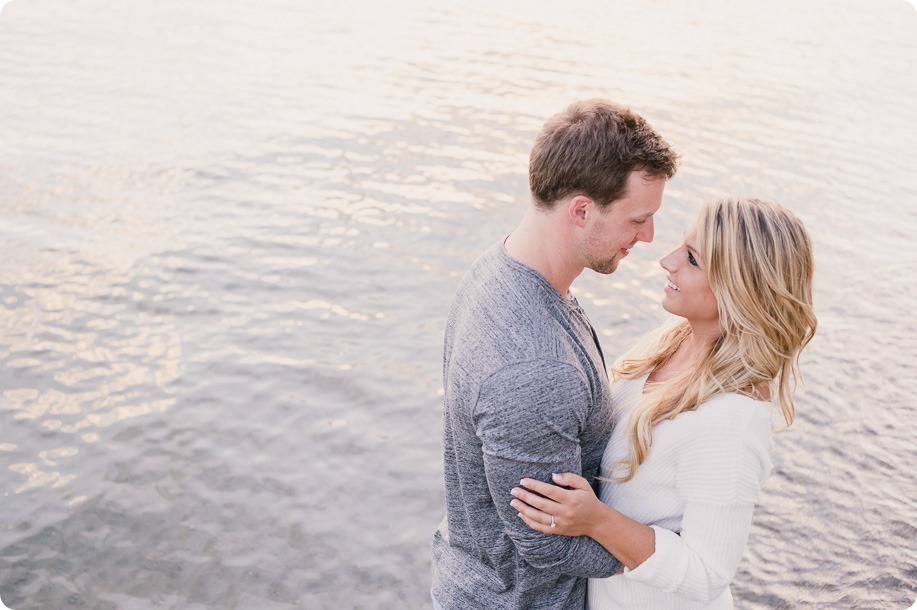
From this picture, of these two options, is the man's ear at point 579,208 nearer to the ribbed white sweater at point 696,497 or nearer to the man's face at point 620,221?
the man's face at point 620,221

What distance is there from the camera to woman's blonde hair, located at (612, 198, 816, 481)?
3365 millimetres

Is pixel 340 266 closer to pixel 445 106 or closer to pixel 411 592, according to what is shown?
pixel 411 592

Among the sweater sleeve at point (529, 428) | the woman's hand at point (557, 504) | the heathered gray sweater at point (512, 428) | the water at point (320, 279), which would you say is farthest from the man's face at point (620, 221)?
the water at point (320, 279)

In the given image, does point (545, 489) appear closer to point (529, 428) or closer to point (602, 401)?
point (529, 428)

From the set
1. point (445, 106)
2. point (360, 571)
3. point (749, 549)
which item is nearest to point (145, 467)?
point (360, 571)

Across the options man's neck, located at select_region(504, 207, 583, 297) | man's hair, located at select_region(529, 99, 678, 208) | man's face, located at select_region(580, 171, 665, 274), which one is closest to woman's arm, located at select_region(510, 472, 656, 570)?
man's neck, located at select_region(504, 207, 583, 297)

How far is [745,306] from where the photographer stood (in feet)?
11.2

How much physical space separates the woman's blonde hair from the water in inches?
138

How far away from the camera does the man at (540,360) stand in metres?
2.88

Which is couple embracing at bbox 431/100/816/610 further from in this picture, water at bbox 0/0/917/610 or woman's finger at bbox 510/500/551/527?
water at bbox 0/0/917/610

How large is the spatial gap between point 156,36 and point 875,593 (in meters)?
16.2

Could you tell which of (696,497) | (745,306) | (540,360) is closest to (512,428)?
(540,360)

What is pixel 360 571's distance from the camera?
647cm

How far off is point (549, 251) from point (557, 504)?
852 mm
